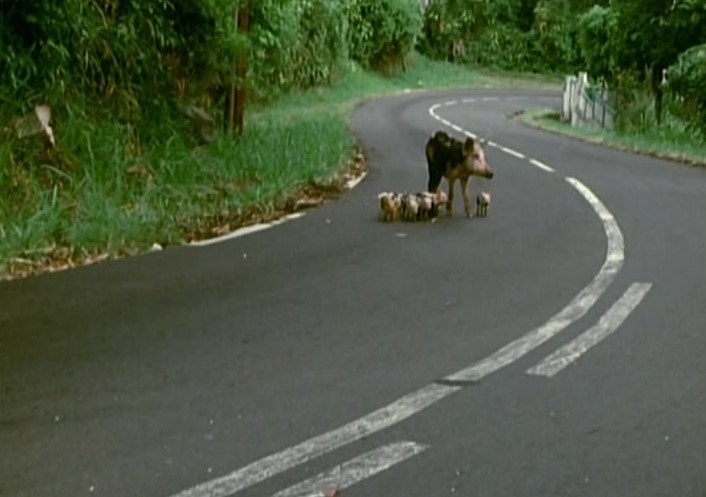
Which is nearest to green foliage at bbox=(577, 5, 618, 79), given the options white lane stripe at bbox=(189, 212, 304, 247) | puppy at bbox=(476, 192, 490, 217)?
puppy at bbox=(476, 192, 490, 217)

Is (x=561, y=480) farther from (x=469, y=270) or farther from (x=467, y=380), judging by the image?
(x=469, y=270)

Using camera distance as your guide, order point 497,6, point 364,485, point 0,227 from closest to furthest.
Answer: point 364,485, point 0,227, point 497,6

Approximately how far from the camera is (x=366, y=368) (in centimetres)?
595

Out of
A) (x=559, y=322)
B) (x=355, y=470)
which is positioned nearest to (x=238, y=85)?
(x=559, y=322)

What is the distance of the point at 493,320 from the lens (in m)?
7.07

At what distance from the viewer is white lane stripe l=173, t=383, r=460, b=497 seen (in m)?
4.33

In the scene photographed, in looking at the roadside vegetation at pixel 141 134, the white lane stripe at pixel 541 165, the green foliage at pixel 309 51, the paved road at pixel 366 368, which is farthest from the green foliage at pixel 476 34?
the paved road at pixel 366 368

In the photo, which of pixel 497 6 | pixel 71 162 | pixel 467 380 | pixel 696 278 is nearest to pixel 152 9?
pixel 71 162

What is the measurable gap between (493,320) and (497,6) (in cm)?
5524

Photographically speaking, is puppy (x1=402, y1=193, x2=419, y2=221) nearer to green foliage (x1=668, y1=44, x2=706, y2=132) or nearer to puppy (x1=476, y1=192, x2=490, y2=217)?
puppy (x1=476, y1=192, x2=490, y2=217)

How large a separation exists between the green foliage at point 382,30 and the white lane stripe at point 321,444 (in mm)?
41281

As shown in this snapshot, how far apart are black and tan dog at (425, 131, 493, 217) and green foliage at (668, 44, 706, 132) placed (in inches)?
530

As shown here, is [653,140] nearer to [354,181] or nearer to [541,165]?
[541,165]

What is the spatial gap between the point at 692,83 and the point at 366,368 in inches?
766
